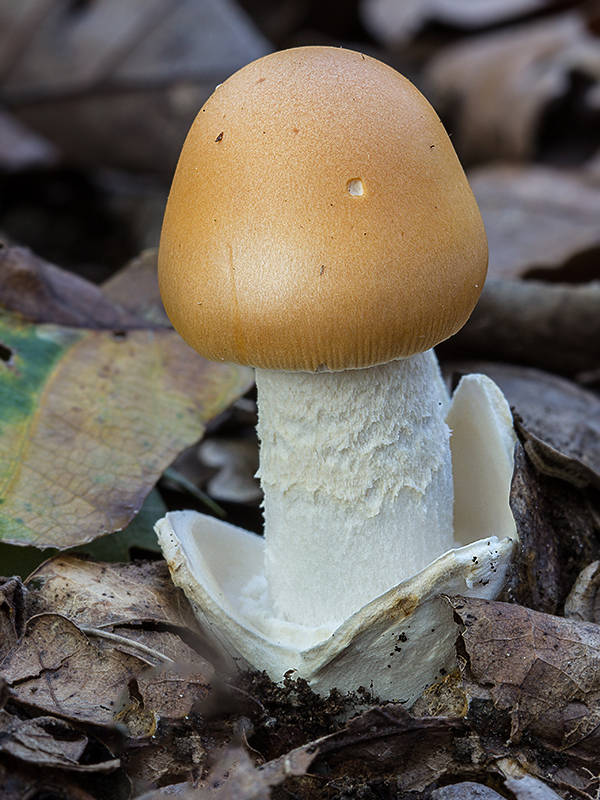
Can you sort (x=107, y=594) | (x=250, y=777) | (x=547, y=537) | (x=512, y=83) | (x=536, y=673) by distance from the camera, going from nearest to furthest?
(x=250, y=777), (x=536, y=673), (x=107, y=594), (x=547, y=537), (x=512, y=83)

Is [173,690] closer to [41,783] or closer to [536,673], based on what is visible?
[41,783]

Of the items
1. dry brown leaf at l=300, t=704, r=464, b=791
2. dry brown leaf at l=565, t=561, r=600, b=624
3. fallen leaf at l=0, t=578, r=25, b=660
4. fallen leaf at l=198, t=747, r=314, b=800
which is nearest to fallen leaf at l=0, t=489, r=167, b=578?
fallen leaf at l=0, t=578, r=25, b=660

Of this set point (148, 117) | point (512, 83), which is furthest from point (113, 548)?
point (512, 83)

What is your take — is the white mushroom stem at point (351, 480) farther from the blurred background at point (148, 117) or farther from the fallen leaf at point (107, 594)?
the blurred background at point (148, 117)

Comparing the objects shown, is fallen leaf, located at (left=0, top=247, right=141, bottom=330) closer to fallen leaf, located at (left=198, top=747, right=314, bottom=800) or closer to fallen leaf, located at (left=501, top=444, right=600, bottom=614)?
fallen leaf, located at (left=501, top=444, right=600, bottom=614)

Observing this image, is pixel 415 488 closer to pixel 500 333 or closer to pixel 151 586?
pixel 151 586
